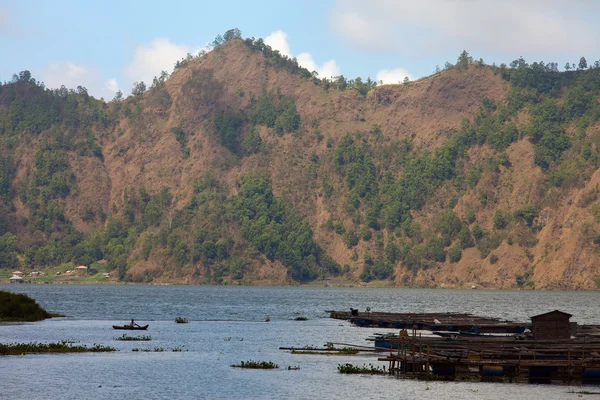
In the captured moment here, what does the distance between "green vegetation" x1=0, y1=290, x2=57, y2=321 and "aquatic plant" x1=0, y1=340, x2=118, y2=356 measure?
108ft

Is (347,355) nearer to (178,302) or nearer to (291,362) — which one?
(291,362)

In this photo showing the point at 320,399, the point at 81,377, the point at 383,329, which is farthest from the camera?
the point at 383,329

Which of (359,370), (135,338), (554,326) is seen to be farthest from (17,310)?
(554,326)

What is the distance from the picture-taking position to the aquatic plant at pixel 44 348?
76.8 m

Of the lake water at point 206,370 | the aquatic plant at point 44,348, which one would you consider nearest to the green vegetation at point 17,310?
the lake water at point 206,370

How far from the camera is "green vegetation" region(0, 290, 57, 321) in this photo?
114306 mm

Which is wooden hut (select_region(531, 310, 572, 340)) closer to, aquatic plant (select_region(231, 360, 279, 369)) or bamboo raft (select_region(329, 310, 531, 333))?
bamboo raft (select_region(329, 310, 531, 333))

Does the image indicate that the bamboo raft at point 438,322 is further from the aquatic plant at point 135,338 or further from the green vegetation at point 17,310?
the green vegetation at point 17,310

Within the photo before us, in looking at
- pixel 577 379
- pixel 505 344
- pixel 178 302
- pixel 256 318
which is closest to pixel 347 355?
pixel 505 344

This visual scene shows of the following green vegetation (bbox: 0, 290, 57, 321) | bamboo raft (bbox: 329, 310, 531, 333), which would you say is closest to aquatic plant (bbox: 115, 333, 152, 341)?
green vegetation (bbox: 0, 290, 57, 321)

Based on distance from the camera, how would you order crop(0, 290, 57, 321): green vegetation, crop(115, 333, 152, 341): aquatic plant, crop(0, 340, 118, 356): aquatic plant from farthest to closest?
crop(0, 290, 57, 321): green vegetation < crop(115, 333, 152, 341): aquatic plant < crop(0, 340, 118, 356): aquatic plant

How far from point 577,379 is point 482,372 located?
6820mm

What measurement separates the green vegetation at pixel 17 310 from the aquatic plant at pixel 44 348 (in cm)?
3286

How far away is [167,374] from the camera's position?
68.8 meters
